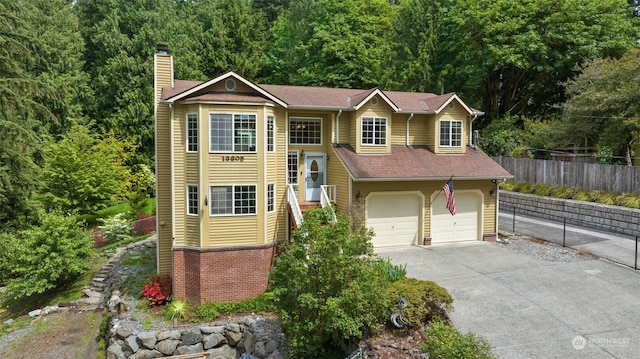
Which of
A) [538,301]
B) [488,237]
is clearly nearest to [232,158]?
[538,301]

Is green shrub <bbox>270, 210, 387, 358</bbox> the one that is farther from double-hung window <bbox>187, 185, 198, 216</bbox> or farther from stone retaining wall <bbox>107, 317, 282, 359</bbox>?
double-hung window <bbox>187, 185, 198, 216</bbox>

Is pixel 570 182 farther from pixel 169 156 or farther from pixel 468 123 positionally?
pixel 169 156

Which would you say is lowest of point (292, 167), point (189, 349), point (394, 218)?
point (189, 349)

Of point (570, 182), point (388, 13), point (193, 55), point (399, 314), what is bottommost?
point (399, 314)

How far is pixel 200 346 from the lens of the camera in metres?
14.3

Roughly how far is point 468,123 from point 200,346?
16.0m

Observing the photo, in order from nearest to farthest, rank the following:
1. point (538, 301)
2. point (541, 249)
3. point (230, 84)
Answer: point (538, 301)
point (230, 84)
point (541, 249)

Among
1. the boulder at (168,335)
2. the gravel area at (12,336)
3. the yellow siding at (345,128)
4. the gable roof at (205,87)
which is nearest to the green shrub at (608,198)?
the yellow siding at (345,128)

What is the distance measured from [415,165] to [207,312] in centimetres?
1063

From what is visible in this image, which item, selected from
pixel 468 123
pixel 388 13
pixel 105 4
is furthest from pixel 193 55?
pixel 468 123

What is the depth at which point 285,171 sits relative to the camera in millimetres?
18172

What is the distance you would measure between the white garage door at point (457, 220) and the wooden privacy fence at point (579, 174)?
7397 mm

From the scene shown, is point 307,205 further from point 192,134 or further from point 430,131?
point 430,131

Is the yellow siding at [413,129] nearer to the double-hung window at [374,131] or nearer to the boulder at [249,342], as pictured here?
the double-hung window at [374,131]
